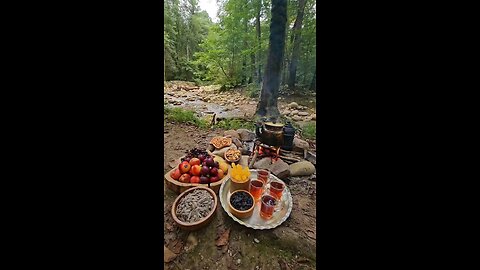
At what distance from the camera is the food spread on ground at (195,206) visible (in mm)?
851

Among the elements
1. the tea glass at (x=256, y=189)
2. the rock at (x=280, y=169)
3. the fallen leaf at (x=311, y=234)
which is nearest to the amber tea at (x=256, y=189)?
the tea glass at (x=256, y=189)

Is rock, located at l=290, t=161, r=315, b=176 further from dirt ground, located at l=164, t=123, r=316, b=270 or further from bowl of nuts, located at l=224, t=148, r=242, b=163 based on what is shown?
bowl of nuts, located at l=224, t=148, r=242, b=163

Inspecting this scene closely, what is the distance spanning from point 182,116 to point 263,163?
61 cm

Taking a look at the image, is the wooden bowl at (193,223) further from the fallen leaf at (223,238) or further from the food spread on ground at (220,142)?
the food spread on ground at (220,142)

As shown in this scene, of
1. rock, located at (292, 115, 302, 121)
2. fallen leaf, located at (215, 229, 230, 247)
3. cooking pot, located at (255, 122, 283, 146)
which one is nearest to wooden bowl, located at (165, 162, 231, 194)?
fallen leaf, located at (215, 229, 230, 247)

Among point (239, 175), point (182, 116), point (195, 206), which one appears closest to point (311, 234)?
point (239, 175)

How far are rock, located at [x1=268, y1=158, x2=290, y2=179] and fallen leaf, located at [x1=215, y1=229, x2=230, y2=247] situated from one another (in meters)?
0.43

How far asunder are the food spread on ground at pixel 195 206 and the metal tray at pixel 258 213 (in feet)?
0.23

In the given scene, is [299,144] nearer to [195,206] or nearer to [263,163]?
[263,163]

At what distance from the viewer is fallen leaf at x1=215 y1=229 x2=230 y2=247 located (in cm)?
80
